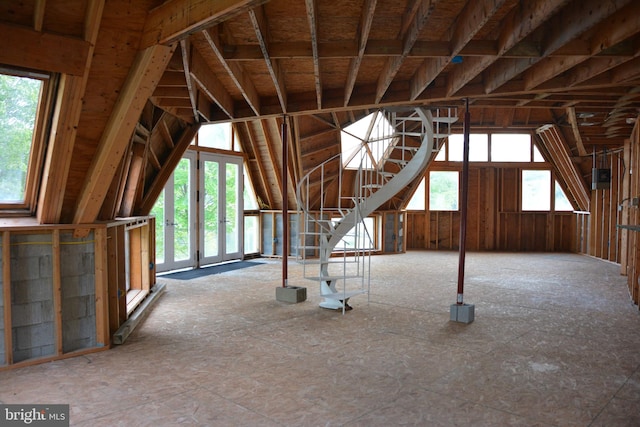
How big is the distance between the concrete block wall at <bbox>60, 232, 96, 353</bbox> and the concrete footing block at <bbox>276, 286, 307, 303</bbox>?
2522 mm

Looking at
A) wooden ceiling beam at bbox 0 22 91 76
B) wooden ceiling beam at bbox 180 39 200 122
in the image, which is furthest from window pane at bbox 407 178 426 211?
wooden ceiling beam at bbox 0 22 91 76

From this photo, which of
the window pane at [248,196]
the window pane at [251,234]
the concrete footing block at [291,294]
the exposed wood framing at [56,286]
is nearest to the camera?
the exposed wood framing at [56,286]

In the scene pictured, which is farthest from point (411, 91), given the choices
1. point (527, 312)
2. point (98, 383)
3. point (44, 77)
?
point (98, 383)

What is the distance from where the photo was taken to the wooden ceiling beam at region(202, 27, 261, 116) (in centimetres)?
365

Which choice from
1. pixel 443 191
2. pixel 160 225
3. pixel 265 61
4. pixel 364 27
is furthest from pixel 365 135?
pixel 364 27

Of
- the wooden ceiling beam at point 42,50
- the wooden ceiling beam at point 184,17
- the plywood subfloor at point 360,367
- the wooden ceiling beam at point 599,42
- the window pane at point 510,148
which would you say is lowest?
the plywood subfloor at point 360,367

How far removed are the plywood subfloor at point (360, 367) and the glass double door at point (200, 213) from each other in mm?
1989

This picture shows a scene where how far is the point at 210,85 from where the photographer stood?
4902 millimetres

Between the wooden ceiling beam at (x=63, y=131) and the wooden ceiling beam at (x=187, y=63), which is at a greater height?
the wooden ceiling beam at (x=187, y=63)

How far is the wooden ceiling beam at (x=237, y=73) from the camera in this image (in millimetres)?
3648

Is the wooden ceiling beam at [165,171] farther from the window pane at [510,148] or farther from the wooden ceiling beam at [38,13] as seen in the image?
the window pane at [510,148]

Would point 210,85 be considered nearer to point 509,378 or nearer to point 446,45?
point 446,45

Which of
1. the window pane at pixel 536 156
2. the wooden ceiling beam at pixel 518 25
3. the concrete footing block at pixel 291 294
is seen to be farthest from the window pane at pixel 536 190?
the wooden ceiling beam at pixel 518 25

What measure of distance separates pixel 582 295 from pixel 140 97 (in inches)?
257
